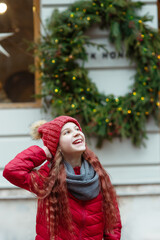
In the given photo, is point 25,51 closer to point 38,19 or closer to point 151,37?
point 38,19

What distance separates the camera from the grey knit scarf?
2.20 m

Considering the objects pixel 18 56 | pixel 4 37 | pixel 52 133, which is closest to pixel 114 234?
pixel 52 133

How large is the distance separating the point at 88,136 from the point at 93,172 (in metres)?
1.70

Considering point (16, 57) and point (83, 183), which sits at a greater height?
point (16, 57)

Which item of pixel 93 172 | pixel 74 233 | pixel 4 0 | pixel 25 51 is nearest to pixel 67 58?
pixel 25 51

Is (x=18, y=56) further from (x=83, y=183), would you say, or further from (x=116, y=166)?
(x=83, y=183)

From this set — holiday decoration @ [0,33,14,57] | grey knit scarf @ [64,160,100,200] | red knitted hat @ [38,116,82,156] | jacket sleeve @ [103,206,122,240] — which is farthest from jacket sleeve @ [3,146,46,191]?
holiday decoration @ [0,33,14,57]

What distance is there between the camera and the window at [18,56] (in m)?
4.43

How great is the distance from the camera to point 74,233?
2.20m

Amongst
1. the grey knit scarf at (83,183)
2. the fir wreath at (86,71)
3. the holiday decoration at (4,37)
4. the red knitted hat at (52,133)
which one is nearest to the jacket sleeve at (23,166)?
the red knitted hat at (52,133)

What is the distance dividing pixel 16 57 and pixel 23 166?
8.84 ft

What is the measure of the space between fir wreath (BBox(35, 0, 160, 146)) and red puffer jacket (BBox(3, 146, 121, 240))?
1.67 m

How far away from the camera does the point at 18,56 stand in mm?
4453

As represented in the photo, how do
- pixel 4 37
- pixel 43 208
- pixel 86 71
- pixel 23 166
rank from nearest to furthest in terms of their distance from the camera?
pixel 23 166
pixel 43 208
pixel 86 71
pixel 4 37
